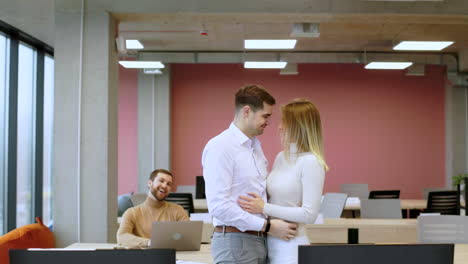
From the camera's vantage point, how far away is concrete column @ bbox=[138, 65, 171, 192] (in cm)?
1143

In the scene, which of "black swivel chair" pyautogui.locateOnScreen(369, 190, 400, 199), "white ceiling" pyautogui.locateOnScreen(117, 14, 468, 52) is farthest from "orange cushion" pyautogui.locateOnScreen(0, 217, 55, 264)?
"black swivel chair" pyautogui.locateOnScreen(369, 190, 400, 199)

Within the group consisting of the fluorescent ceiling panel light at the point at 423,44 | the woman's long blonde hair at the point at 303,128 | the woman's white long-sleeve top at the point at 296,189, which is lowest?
the woman's white long-sleeve top at the point at 296,189

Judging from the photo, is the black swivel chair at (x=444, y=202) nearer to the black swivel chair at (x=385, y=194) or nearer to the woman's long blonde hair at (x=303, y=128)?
the black swivel chair at (x=385, y=194)

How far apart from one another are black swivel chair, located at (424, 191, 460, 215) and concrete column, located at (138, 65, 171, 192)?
18.4 feet

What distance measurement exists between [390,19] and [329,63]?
6.01 metres

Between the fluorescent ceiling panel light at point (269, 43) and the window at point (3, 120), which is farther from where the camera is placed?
the window at point (3, 120)

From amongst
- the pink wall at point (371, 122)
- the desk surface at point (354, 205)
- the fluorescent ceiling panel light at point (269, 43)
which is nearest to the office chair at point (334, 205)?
the desk surface at point (354, 205)

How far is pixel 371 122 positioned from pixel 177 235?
895cm

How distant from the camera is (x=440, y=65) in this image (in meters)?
11.5

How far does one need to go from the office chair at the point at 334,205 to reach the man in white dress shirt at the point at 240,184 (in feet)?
15.5

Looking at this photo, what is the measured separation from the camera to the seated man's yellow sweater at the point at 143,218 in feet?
14.5

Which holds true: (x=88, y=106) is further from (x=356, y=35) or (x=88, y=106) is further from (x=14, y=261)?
(x=356, y=35)

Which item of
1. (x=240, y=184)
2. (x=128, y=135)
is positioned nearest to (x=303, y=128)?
(x=240, y=184)

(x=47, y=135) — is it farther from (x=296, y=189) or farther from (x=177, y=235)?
(x=296, y=189)
